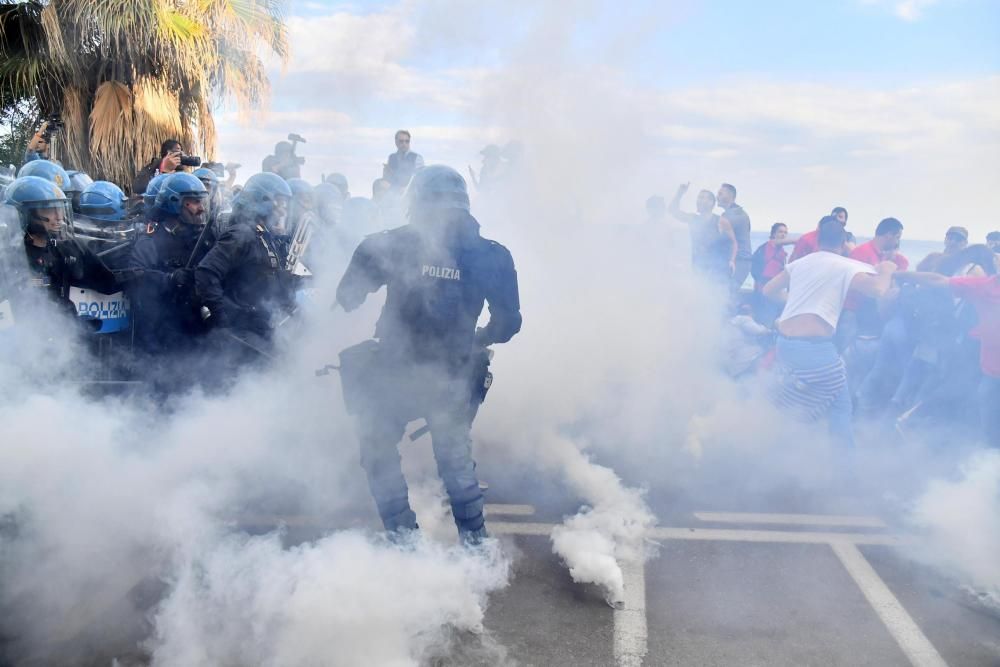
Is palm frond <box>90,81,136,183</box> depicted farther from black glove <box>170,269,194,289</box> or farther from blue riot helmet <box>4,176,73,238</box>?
black glove <box>170,269,194,289</box>

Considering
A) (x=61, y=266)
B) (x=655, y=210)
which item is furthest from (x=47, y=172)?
(x=655, y=210)

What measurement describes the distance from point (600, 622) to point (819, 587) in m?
1.14

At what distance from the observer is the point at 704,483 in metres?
5.10

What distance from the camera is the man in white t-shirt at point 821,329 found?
4969 mm

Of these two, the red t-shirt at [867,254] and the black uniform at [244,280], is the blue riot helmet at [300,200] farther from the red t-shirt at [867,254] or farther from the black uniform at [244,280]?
the red t-shirt at [867,254]

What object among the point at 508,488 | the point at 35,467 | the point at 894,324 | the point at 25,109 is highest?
the point at 25,109

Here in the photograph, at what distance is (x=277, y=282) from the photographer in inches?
191

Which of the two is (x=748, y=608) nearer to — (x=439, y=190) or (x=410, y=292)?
(x=410, y=292)

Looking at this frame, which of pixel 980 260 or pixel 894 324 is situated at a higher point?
pixel 980 260

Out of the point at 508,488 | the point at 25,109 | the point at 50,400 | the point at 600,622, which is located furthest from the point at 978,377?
the point at 25,109

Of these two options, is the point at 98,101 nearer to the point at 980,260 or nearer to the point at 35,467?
the point at 35,467

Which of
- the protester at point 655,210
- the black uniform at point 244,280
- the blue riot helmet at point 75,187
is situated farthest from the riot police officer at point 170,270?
the protester at point 655,210

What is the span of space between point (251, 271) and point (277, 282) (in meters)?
0.20

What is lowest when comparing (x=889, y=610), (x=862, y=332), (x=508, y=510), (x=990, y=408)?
(x=508, y=510)
